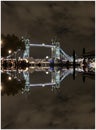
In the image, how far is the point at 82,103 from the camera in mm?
11117

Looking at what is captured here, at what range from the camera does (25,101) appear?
452 inches

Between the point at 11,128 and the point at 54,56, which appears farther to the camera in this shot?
the point at 54,56

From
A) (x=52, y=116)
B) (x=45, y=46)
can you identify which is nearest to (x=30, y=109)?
(x=52, y=116)

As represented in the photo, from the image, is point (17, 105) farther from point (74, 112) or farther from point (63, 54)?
point (63, 54)

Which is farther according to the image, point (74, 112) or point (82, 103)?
point (82, 103)

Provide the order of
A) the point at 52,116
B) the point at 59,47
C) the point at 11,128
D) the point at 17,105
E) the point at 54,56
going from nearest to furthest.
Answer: the point at 11,128, the point at 52,116, the point at 17,105, the point at 54,56, the point at 59,47

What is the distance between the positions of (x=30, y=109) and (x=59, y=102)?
78.4 inches

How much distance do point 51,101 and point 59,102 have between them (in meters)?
0.27

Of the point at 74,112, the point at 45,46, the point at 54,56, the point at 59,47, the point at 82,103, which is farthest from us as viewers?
the point at 45,46

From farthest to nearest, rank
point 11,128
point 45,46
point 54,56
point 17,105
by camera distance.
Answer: point 45,46 < point 54,56 < point 17,105 < point 11,128

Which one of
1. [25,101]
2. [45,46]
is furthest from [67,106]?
[45,46]

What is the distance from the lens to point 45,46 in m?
139

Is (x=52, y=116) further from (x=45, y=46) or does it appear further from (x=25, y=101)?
(x=45, y=46)

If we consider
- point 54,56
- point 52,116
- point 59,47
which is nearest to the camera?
point 52,116
